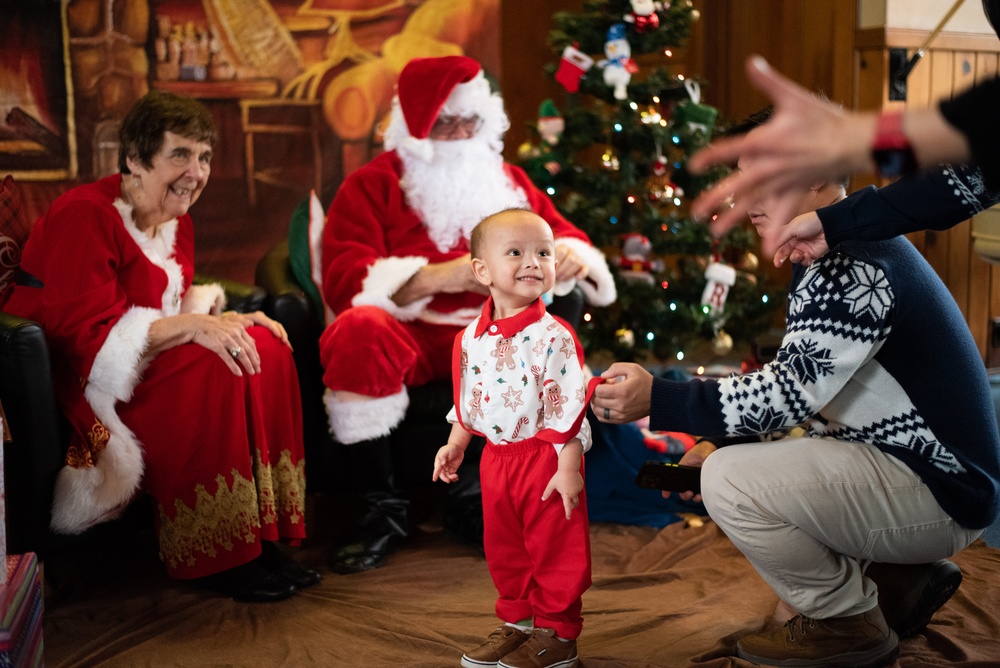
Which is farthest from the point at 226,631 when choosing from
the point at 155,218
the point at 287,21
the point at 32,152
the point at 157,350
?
the point at 287,21

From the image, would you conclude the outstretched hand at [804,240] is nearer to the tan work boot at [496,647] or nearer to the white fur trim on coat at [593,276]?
the tan work boot at [496,647]

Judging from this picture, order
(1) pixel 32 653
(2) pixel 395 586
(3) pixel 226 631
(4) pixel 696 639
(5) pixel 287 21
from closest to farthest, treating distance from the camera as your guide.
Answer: (1) pixel 32 653, (4) pixel 696 639, (3) pixel 226 631, (2) pixel 395 586, (5) pixel 287 21

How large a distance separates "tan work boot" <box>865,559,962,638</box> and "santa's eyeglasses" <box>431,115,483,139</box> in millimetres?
1816

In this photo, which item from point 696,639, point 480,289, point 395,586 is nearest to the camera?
point 696,639

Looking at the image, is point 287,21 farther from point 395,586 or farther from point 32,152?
point 395,586

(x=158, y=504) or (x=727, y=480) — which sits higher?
(x=727, y=480)

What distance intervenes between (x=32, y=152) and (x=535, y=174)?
193 centimetres

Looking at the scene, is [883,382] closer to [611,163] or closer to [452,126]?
[452,126]

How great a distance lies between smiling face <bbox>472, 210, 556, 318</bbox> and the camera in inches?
75.1

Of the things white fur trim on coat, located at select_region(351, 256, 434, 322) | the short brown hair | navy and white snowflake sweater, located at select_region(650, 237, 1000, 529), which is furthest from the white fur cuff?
navy and white snowflake sweater, located at select_region(650, 237, 1000, 529)

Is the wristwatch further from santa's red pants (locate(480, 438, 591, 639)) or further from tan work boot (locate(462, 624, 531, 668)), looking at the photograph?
tan work boot (locate(462, 624, 531, 668))

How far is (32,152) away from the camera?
145 inches

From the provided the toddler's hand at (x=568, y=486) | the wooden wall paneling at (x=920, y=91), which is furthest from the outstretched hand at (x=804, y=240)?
the wooden wall paneling at (x=920, y=91)

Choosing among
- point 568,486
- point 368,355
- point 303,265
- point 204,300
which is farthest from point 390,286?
point 568,486
